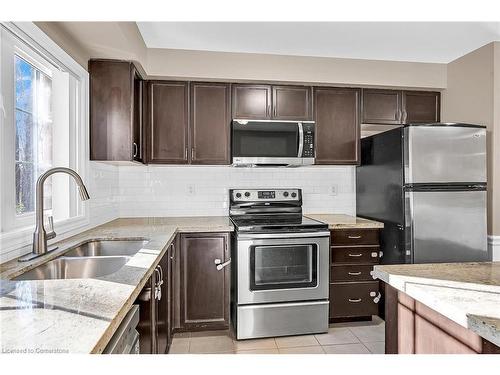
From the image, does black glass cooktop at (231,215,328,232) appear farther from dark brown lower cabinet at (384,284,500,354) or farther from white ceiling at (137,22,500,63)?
white ceiling at (137,22,500,63)

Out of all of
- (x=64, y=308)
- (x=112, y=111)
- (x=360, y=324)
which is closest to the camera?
(x=64, y=308)

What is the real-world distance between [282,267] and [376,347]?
2.97ft

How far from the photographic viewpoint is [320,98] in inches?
120

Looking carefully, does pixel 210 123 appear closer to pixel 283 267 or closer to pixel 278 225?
pixel 278 225

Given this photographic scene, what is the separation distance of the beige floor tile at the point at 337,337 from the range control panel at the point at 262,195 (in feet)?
4.15

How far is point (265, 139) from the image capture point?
2887 mm

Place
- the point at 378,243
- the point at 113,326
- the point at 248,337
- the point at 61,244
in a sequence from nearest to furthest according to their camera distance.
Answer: the point at 113,326, the point at 61,244, the point at 248,337, the point at 378,243

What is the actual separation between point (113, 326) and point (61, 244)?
125cm

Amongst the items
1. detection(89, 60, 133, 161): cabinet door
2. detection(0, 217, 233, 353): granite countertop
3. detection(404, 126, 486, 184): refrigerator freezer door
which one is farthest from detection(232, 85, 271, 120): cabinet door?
detection(0, 217, 233, 353): granite countertop

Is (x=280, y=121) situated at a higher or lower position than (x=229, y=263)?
higher

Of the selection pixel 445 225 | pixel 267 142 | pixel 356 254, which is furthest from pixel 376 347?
pixel 267 142
